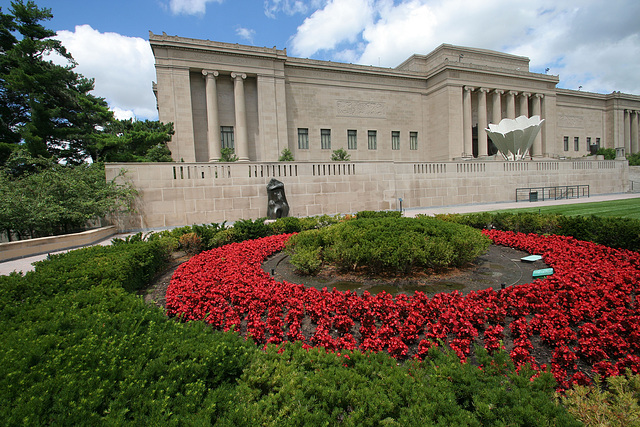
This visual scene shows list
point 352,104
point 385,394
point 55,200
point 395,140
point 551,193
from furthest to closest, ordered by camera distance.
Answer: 1. point 395,140
2. point 352,104
3. point 551,193
4. point 55,200
5. point 385,394

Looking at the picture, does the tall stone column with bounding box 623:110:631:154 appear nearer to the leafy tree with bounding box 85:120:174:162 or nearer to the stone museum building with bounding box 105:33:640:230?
the stone museum building with bounding box 105:33:640:230

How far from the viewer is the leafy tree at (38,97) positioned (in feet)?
61.3

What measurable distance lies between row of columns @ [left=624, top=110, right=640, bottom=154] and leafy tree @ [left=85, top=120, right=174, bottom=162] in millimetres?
61397

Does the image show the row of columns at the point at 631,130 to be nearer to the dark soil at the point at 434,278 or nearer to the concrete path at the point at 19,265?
the dark soil at the point at 434,278

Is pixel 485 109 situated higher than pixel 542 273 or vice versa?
pixel 485 109

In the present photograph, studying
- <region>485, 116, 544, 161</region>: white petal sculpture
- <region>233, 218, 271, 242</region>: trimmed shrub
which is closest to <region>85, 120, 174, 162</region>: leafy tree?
<region>233, 218, 271, 242</region>: trimmed shrub

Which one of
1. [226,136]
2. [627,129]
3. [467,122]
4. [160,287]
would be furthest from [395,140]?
[627,129]

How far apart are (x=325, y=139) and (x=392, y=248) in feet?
90.9

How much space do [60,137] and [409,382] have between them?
2672 centimetres

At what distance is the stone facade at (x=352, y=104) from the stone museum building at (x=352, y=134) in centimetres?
11

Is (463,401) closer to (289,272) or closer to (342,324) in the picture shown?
(342,324)

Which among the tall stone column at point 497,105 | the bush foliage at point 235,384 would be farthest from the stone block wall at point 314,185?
the tall stone column at point 497,105

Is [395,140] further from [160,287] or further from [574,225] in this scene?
[160,287]

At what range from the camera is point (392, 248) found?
539cm
